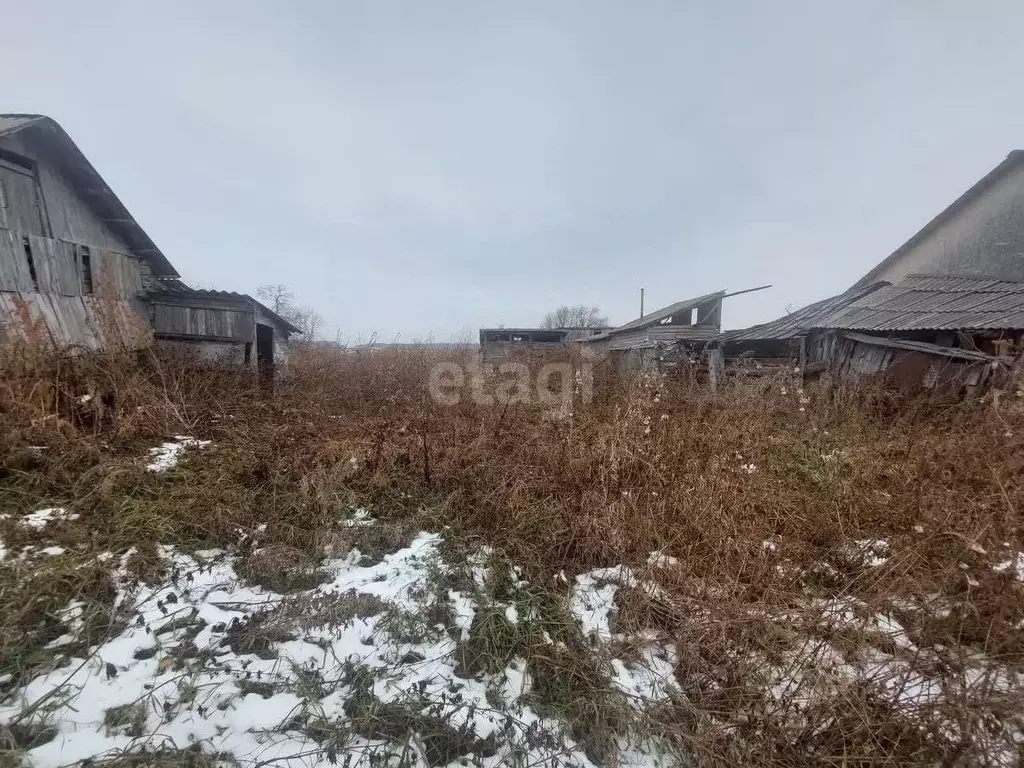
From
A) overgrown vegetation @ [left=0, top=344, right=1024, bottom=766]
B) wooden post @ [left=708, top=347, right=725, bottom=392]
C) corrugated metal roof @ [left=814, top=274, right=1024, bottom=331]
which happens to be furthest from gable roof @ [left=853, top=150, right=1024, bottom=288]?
overgrown vegetation @ [left=0, top=344, right=1024, bottom=766]

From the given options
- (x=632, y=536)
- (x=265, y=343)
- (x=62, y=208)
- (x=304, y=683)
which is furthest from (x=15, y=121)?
(x=632, y=536)

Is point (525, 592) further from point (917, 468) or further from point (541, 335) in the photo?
point (541, 335)

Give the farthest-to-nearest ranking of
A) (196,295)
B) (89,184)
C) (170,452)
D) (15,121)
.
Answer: (196,295), (89,184), (15,121), (170,452)

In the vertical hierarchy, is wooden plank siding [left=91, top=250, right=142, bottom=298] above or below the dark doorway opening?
above

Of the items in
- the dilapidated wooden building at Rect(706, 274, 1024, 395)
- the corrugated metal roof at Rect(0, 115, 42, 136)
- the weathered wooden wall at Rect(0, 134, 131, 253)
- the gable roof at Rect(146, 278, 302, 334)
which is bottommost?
the dilapidated wooden building at Rect(706, 274, 1024, 395)

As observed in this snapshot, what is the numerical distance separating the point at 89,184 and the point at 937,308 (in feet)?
56.2

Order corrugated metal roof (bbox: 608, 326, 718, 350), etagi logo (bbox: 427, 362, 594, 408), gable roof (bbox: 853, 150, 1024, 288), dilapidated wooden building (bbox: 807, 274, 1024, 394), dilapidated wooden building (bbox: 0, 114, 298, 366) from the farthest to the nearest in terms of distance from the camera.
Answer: corrugated metal roof (bbox: 608, 326, 718, 350) → gable roof (bbox: 853, 150, 1024, 288) → etagi logo (bbox: 427, 362, 594, 408) → dilapidated wooden building (bbox: 0, 114, 298, 366) → dilapidated wooden building (bbox: 807, 274, 1024, 394)

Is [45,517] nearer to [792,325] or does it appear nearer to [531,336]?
[792,325]

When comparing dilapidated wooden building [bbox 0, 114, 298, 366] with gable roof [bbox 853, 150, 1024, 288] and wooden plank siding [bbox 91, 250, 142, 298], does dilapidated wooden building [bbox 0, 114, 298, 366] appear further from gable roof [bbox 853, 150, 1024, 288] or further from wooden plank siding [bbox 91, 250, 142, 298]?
gable roof [bbox 853, 150, 1024, 288]

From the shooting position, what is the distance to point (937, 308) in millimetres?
7625

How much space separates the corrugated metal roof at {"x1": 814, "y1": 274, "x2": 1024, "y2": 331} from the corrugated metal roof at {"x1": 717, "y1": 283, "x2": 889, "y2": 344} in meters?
0.34

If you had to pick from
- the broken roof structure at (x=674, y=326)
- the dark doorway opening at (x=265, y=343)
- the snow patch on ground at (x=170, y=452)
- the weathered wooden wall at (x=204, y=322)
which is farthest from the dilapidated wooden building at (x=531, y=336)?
the snow patch on ground at (x=170, y=452)

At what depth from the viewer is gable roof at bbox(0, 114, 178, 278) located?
6.57 m

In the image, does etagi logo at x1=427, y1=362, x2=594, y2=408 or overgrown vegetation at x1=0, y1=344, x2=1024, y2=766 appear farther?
etagi logo at x1=427, y1=362, x2=594, y2=408
